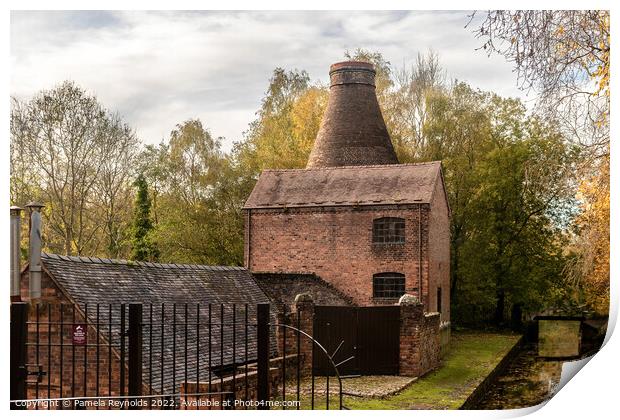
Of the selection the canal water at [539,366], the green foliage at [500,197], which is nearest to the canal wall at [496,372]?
the canal water at [539,366]

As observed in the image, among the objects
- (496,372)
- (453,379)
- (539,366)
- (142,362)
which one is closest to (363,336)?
(453,379)

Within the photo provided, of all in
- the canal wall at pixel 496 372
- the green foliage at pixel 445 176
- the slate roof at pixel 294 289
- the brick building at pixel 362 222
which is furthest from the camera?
the brick building at pixel 362 222

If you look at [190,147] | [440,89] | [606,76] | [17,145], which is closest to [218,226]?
[190,147]

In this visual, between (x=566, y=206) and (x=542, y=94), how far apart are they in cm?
168

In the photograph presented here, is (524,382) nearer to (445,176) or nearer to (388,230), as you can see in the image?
(388,230)

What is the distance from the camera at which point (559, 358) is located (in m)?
11.6

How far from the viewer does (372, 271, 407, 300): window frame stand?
1953 cm

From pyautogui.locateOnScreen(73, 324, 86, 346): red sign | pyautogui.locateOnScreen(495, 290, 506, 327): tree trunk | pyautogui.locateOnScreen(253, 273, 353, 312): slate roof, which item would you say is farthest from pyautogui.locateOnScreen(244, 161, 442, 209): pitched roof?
pyautogui.locateOnScreen(73, 324, 86, 346): red sign

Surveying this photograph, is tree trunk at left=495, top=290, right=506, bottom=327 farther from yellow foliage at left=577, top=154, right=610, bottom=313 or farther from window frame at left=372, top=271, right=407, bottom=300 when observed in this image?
yellow foliage at left=577, top=154, right=610, bottom=313

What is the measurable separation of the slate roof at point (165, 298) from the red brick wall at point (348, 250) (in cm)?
398

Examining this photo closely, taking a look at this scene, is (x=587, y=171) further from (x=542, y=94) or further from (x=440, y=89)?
(x=440, y=89)

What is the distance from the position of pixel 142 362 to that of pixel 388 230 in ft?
34.9

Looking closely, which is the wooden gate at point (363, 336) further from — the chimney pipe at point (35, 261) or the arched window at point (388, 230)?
the chimney pipe at point (35, 261)

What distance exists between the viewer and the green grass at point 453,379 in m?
11.6
